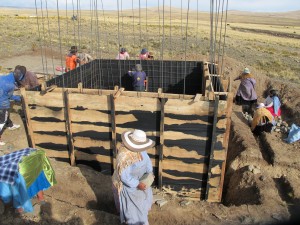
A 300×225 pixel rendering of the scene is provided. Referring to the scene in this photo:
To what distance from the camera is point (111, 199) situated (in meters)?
4.91

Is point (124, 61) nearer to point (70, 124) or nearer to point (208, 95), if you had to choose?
point (70, 124)

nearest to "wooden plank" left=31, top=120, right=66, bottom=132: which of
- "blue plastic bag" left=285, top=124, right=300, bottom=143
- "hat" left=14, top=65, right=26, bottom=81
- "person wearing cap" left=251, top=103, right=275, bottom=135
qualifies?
"hat" left=14, top=65, right=26, bottom=81

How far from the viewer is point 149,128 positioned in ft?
15.9

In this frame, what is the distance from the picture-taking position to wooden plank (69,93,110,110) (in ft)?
15.9

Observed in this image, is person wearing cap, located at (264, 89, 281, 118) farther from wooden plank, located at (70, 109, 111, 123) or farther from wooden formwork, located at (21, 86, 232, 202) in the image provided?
wooden plank, located at (70, 109, 111, 123)

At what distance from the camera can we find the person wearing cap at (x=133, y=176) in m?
3.38

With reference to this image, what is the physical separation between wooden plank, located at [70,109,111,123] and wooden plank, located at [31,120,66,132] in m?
0.33

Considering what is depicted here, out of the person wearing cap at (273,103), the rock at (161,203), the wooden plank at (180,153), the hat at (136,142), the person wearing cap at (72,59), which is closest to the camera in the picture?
the hat at (136,142)

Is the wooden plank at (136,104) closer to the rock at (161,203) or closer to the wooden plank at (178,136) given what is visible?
the wooden plank at (178,136)

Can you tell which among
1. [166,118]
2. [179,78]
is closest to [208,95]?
[166,118]

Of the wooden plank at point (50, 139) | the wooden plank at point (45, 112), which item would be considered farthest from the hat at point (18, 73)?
the wooden plank at point (50, 139)

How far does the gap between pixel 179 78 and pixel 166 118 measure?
4243mm

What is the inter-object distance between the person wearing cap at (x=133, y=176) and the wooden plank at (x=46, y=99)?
200 cm

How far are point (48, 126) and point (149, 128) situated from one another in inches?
75.0
